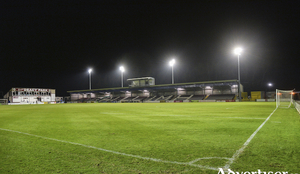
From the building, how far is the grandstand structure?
12949 millimetres

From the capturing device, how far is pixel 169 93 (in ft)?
224

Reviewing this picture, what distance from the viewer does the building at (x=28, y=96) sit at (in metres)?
69.7

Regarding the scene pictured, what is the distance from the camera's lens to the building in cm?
6971

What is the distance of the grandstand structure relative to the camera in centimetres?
5469

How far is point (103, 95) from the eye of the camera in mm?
82375

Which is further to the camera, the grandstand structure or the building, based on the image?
the building

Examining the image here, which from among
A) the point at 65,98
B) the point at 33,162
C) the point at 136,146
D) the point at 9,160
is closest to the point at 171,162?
the point at 136,146

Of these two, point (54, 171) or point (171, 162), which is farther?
point (171, 162)

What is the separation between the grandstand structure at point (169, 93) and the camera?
179 feet

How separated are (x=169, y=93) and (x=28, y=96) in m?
61.1

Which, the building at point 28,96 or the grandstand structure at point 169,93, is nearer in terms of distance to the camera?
the grandstand structure at point 169,93

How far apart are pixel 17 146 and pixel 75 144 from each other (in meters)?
1.55

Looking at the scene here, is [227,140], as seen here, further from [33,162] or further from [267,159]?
[33,162]

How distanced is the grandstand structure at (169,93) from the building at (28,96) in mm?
12949
